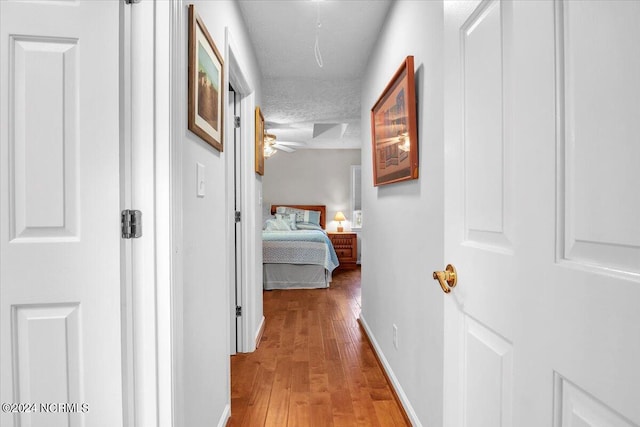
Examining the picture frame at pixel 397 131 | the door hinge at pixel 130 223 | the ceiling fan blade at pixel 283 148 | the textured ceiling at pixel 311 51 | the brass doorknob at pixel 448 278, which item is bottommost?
the brass doorknob at pixel 448 278

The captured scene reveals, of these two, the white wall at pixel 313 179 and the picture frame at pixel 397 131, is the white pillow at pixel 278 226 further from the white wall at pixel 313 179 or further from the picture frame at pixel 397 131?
the picture frame at pixel 397 131

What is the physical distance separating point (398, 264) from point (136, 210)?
145cm

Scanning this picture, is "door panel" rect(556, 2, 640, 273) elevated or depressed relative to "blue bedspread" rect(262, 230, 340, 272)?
elevated

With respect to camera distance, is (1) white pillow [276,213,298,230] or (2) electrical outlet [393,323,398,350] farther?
(1) white pillow [276,213,298,230]

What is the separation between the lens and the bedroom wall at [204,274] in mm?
1200

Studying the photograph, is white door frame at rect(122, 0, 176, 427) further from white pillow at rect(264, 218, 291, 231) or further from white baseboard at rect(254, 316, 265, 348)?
white pillow at rect(264, 218, 291, 231)

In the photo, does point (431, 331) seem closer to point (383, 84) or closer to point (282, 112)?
point (383, 84)

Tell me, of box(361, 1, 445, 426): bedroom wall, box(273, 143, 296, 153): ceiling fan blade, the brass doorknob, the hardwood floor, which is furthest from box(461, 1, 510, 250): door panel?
box(273, 143, 296, 153): ceiling fan blade

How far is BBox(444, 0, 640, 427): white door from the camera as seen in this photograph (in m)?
0.45

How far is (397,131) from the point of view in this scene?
1.90 m

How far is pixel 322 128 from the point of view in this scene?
17.8 ft

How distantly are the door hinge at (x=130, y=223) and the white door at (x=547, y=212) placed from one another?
94 centimetres

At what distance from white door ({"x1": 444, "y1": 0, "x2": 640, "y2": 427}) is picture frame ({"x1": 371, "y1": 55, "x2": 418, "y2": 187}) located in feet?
2.43

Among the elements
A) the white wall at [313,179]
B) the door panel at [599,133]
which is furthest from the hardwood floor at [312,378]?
the white wall at [313,179]
